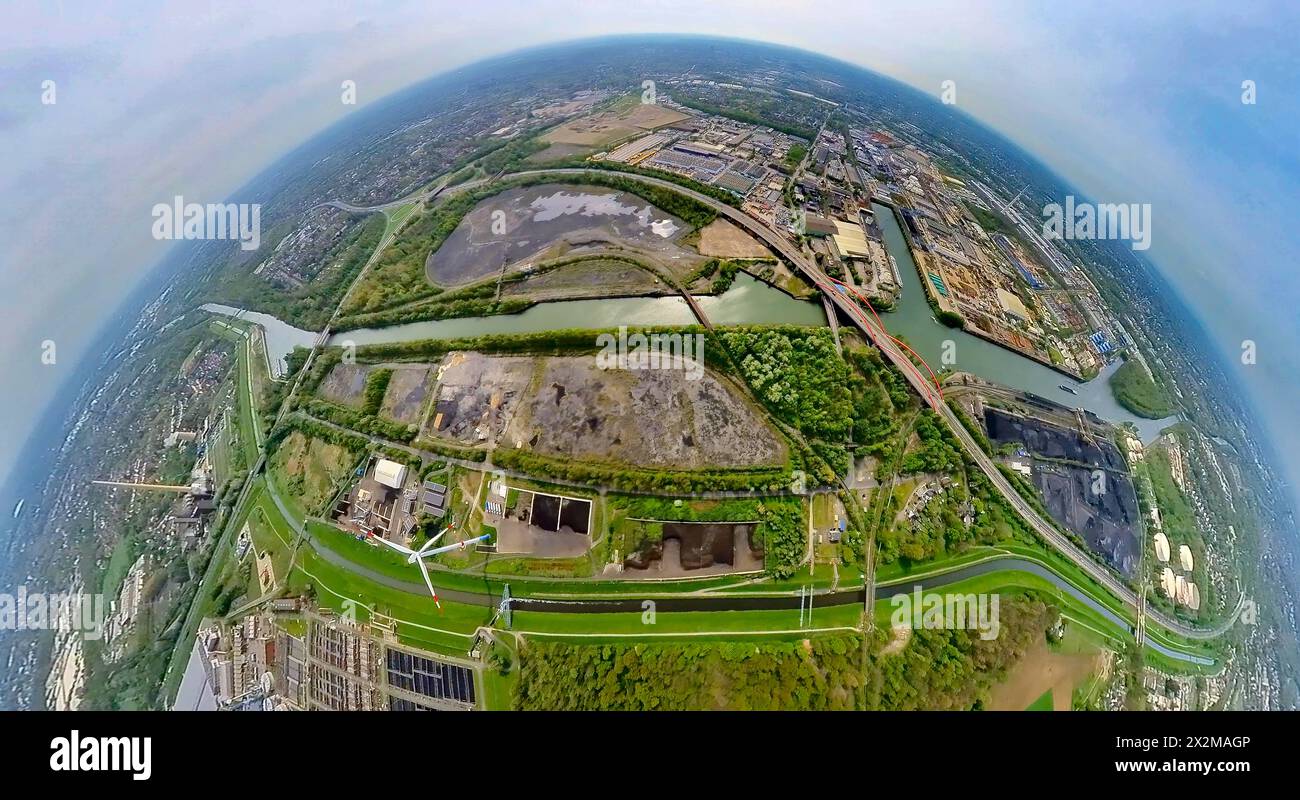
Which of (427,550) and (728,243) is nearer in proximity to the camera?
(427,550)

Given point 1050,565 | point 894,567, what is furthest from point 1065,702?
point 894,567

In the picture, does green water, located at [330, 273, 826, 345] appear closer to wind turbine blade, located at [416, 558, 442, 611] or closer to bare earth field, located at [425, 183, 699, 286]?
bare earth field, located at [425, 183, 699, 286]

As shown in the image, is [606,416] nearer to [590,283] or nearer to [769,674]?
[590,283]

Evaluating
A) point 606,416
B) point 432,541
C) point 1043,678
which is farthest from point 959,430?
point 432,541

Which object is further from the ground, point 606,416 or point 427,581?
point 606,416

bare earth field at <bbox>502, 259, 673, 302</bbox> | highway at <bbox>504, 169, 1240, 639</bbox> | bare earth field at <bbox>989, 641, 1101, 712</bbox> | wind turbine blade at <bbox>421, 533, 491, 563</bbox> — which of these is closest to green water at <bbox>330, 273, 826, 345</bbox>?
bare earth field at <bbox>502, 259, 673, 302</bbox>
